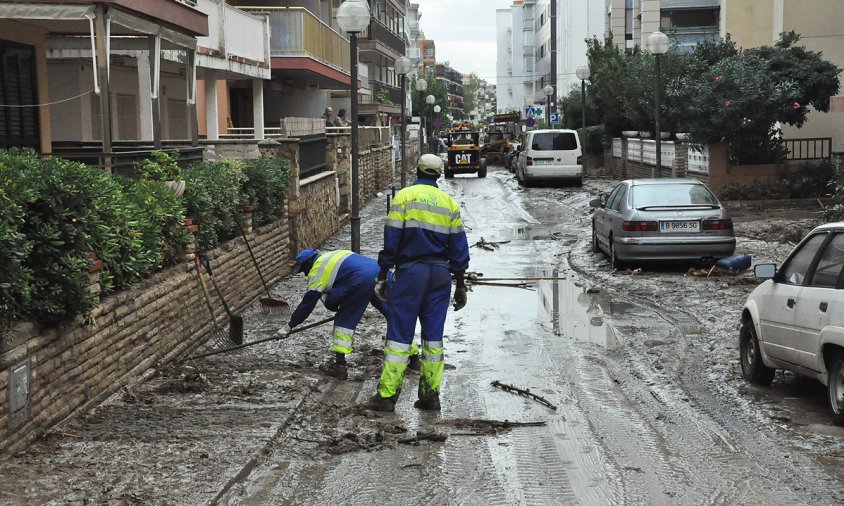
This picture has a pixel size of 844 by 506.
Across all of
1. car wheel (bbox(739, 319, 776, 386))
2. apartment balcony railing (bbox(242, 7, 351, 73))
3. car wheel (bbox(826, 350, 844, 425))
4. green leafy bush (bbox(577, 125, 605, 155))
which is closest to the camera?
car wheel (bbox(826, 350, 844, 425))

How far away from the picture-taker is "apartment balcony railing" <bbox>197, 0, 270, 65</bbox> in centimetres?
2294

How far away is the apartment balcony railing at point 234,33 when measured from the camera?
2294cm

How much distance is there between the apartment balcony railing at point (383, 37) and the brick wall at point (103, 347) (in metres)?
50.2

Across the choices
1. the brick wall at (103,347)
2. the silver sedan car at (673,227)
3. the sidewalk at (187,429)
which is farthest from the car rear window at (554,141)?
the sidewalk at (187,429)

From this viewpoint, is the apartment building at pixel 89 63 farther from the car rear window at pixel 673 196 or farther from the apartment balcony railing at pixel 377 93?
the apartment balcony railing at pixel 377 93

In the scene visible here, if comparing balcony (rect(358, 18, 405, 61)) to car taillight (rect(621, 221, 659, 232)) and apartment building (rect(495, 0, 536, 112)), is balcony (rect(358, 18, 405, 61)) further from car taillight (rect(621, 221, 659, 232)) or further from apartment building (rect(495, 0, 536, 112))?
apartment building (rect(495, 0, 536, 112))

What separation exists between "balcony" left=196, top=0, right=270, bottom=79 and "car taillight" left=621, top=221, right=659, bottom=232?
32.7 ft

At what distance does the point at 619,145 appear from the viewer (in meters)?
41.3

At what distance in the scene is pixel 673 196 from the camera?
639 inches

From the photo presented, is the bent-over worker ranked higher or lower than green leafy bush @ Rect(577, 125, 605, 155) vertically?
lower

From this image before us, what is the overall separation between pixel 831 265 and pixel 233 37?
62.1ft

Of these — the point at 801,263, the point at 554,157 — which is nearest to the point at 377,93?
the point at 554,157

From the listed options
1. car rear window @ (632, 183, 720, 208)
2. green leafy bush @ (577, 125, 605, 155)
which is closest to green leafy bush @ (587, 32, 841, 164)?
car rear window @ (632, 183, 720, 208)

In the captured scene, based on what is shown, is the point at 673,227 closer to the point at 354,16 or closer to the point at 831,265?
the point at 354,16
